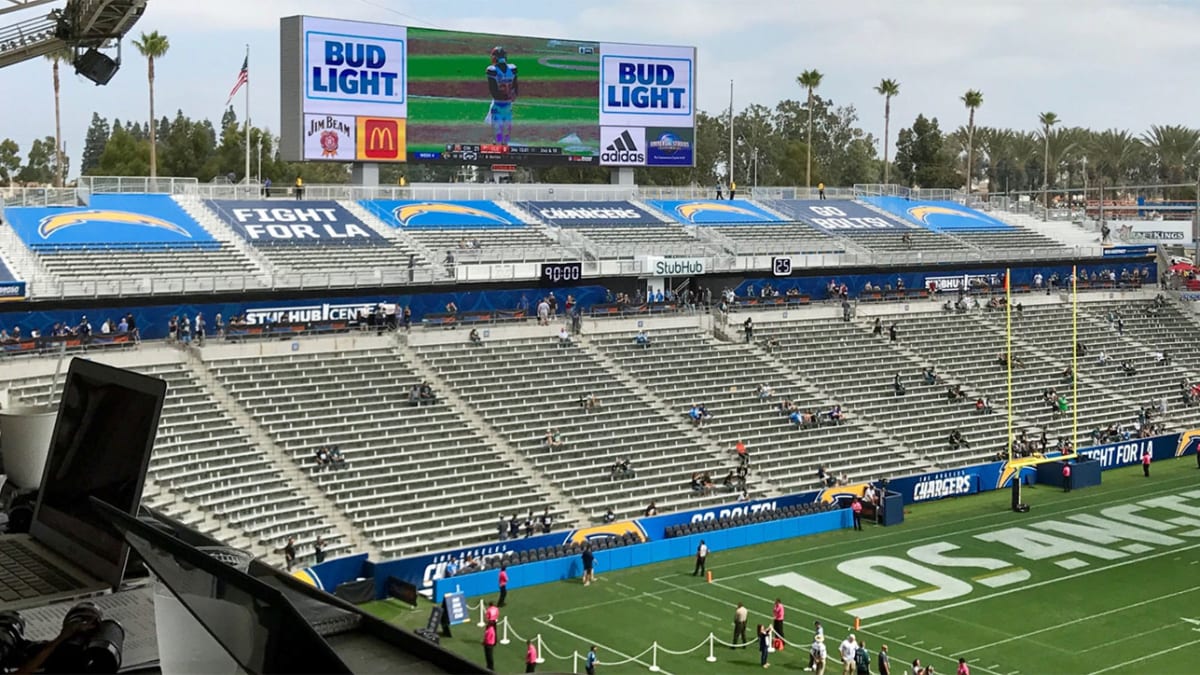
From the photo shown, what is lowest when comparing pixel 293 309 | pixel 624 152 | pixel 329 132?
pixel 293 309

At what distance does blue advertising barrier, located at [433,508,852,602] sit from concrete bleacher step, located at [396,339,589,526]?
222 cm

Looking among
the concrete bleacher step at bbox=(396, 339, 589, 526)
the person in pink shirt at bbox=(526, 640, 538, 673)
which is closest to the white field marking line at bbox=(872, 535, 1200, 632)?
the person in pink shirt at bbox=(526, 640, 538, 673)

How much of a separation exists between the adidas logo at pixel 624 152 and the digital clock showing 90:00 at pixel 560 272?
786 centimetres

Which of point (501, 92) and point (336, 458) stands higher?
point (501, 92)

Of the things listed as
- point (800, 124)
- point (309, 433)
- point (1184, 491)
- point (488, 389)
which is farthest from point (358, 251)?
point (800, 124)

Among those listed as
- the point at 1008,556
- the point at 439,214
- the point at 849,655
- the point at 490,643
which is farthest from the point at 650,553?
the point at 439,214

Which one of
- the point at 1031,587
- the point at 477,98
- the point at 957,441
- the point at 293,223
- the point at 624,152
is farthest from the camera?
the point at 624,152

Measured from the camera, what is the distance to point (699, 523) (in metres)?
32.3

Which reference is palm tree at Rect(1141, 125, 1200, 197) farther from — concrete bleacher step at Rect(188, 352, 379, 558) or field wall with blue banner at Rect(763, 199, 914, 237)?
concrete bleacher step at Rect(188, 352, 379, 558)

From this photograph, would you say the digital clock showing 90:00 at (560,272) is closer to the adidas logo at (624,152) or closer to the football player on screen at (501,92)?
the football player on screen at (501,92)

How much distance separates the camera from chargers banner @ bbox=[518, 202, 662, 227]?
160ft

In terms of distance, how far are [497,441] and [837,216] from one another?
1062 inches

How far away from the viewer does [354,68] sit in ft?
144

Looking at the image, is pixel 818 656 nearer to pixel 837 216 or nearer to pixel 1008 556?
pixel 1008 556
